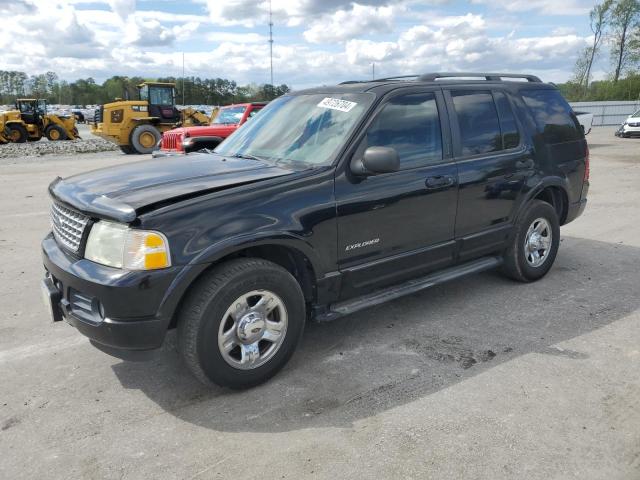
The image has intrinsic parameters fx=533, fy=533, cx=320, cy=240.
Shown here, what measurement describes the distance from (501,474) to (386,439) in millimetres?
591

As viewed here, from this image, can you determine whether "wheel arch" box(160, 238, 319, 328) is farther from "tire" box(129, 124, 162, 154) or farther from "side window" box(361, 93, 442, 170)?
"tire" box(129, 124, 162, 154)

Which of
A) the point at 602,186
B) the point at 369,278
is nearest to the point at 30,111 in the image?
the point at 602,186

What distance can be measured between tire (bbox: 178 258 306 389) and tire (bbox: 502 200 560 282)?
8.18ft

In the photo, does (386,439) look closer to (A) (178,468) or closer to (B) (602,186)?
(A) (178,468)

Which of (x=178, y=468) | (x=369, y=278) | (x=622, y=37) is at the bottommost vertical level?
(x=178, y=468)

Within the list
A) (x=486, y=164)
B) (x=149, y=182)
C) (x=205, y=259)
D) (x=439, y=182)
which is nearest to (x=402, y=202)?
(x=439, y=182)

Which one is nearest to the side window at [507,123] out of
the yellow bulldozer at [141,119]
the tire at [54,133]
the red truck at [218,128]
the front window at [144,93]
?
the red truck at [218,128]

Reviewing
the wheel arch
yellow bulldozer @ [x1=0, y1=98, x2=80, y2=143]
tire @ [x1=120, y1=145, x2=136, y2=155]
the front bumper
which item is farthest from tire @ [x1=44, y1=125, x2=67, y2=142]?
the wheel arch

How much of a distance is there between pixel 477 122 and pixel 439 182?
2.69ft

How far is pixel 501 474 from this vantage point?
2.55 meters

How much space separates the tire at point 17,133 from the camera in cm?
2634

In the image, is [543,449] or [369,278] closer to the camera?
[543,449]

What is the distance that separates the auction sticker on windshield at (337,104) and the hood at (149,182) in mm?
727

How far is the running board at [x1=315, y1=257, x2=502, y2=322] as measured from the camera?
367cm
